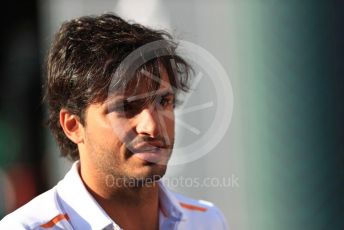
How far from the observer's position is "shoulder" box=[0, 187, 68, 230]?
1997mm

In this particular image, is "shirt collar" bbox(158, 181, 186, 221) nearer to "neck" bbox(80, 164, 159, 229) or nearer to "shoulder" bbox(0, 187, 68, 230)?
"neck" bbox(80, 164, 159, 229)

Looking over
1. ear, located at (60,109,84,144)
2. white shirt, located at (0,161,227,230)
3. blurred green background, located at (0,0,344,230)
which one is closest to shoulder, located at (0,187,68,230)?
white shirt, located at (0,161,227,230)

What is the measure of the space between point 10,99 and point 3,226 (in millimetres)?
2838

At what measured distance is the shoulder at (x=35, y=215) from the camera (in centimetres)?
200

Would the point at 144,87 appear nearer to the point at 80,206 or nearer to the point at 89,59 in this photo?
the point at 89,59

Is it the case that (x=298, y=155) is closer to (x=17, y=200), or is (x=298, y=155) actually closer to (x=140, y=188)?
(x=140, y=188)

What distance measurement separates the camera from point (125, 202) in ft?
7.32

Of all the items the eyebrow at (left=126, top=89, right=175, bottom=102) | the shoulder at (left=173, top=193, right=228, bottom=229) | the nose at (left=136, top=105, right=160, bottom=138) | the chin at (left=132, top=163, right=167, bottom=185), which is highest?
the eyebrow at (left=126, top=89, right=175, bottom=102)

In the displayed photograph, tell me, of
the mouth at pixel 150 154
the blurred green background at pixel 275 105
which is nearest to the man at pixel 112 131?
the mouth at pixel 150 154

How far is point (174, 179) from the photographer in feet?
12.7

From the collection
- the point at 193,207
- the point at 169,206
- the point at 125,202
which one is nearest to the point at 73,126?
the point at 125,202

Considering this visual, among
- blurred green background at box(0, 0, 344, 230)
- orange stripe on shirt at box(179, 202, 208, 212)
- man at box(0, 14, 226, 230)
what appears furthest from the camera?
blurred green background at box(0, 0, 344, 230)

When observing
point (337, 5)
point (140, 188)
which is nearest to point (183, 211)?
point (140, 188)

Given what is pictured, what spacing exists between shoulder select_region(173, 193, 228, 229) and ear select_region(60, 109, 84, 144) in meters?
0.48
